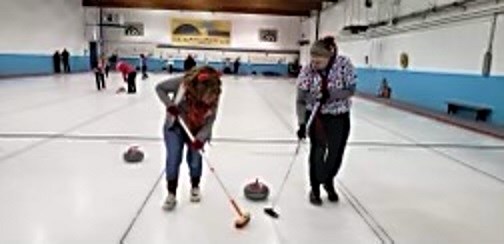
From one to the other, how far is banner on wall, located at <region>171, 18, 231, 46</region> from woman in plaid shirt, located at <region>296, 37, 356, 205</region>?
32.5 m

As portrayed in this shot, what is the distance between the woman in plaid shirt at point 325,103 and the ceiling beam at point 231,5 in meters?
24.3

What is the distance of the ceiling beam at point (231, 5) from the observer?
28.5 metres

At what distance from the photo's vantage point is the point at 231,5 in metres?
30.0

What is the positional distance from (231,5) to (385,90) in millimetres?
16258

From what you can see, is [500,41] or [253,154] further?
[500,41]

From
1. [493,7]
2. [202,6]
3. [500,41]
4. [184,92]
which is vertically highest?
[202,6]

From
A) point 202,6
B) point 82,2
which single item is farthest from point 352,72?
point 82,2

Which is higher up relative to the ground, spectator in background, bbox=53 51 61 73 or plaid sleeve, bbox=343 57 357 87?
plaid sleeve, bbox=343 57 357 87

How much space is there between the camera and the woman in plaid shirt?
371 cm

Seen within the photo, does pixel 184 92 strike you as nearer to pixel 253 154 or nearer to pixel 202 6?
pixel 253 154

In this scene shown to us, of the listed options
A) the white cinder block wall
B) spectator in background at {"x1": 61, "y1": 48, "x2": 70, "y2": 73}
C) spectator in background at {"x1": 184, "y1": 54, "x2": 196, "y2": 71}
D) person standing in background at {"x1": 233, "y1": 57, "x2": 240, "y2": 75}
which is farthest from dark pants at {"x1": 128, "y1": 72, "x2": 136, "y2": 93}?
person standing in background at {"x1": 233, "y1": 57, "x2": 240, "y2": 75}

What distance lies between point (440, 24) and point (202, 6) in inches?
829

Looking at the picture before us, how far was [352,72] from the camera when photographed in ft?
12.5

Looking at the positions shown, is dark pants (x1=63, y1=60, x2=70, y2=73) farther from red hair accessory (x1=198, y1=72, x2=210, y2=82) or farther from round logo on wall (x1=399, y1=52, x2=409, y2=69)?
red hair accessory (x1=198, y1=72, x2=210, y2=82)
